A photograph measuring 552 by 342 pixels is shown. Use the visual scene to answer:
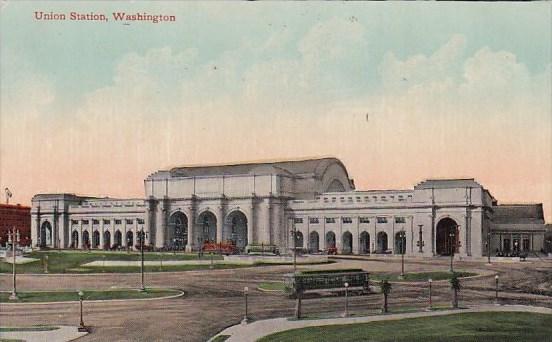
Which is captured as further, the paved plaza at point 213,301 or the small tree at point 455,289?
the small tree at point 455,289

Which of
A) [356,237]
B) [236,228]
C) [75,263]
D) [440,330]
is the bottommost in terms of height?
[440,330]

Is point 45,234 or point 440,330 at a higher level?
point 45,234

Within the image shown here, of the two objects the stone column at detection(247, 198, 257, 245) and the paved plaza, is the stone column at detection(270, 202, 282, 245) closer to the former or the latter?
the stone column at detection(247, 198, 257, 245)

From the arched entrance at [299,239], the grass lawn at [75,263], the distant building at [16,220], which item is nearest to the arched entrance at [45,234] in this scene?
the distant building at [16,220]

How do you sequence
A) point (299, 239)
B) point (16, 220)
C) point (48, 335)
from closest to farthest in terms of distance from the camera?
point (48, 335) < point (16, 220) < point (299, 239)

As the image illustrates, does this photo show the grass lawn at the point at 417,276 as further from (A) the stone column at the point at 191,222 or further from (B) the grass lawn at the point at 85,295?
(A) the stone column at the point at 191,222

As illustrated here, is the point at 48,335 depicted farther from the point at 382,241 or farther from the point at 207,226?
the point at 207,226

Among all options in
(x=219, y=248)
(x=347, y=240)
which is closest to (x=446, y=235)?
(x=347, y=240)
